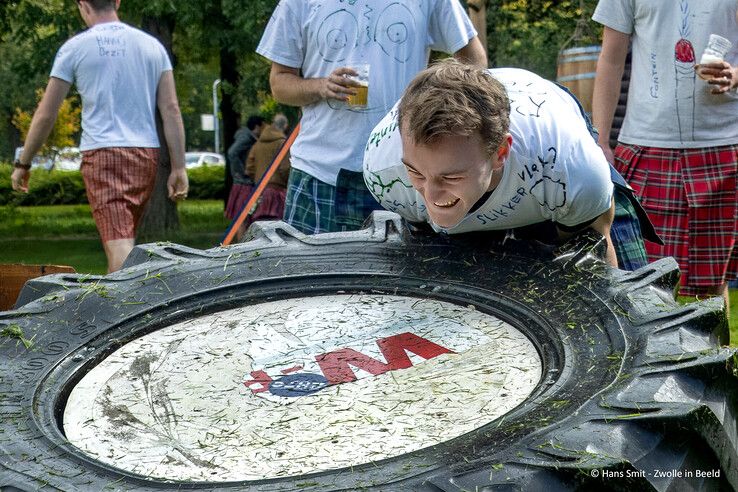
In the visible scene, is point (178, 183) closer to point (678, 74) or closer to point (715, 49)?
point (678, 74)

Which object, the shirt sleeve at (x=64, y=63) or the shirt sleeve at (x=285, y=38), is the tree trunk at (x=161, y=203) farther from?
the shirt sleeve at (x=285, y=38)

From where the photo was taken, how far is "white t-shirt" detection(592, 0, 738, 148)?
368 cm

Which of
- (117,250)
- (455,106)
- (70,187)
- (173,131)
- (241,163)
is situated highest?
(455,106)

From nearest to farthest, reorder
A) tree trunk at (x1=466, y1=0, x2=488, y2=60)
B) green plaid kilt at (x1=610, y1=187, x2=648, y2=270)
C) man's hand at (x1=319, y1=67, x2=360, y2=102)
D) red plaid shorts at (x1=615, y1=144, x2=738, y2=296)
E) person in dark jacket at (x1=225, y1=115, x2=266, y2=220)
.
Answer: green plaid kilt at (x1=610, y1=187, x2=648, y2=270) → man's hand at (x1=319, y1=67, x2=360, y2=102) → red plaid shorts at (x1=615, y1=144, x2=738, y2=296) → tree trunk at (x1=466, y1=0, x2=488, y2=60) → person in dark jacket at (x1=225, y1=115, x2=266, y2=220)

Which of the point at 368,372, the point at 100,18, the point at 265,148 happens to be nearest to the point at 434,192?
the point at 368,372

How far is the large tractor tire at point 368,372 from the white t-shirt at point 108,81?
101 inches

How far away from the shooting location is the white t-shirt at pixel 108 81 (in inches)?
206

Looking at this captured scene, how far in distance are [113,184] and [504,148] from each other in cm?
332

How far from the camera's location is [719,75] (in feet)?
11.8

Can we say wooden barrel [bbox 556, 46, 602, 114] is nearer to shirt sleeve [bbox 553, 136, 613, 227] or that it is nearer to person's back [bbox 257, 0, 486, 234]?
person's back [bbox 257, 0, 486, 234]

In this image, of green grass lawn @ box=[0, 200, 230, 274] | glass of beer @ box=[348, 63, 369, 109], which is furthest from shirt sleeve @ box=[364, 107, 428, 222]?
green grass lawn @ box=[0, 200, 230, 274]

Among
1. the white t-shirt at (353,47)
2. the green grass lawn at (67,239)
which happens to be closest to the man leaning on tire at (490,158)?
the white t-shirt at (353,47)

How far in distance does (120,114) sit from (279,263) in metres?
2.79

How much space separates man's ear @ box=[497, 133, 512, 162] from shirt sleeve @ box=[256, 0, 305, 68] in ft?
5.25
